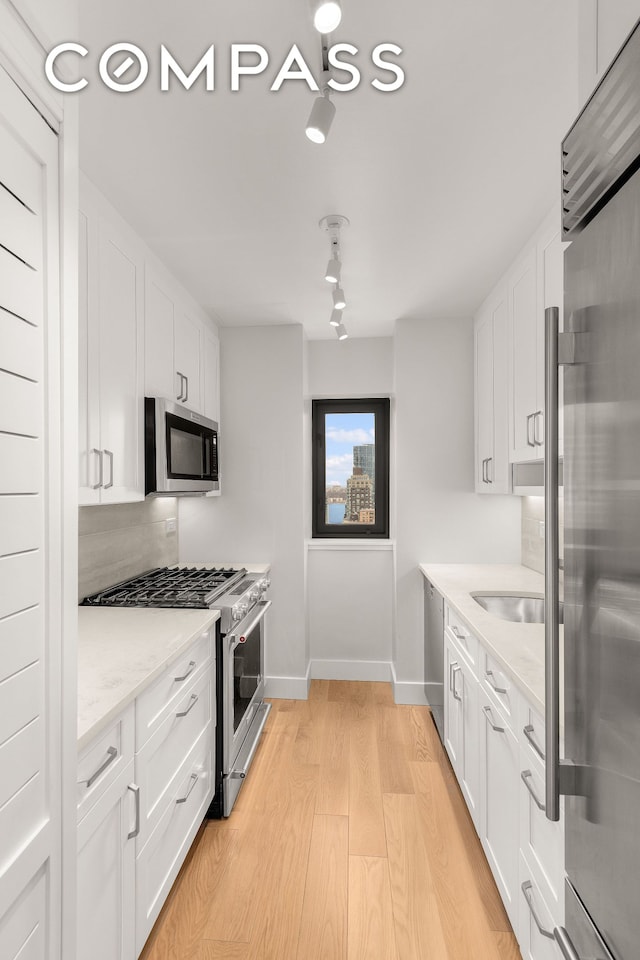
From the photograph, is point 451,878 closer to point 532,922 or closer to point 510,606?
point 532,922

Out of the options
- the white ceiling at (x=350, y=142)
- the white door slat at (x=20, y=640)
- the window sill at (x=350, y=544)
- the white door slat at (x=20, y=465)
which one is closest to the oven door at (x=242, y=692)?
the window sill at (x=350, y=544)

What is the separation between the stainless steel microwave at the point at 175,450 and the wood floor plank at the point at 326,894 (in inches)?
61.6

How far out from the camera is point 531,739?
1.26 meters

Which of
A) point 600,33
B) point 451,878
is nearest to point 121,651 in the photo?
point 451,878

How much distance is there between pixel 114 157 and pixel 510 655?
6.49 ft

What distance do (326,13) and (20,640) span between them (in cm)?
121

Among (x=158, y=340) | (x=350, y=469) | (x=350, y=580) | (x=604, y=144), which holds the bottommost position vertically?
(x=350, y=580)

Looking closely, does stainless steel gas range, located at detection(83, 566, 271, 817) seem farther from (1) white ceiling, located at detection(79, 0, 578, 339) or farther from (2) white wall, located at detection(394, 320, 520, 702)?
(1) white ceiling, located at detection(79, 0, 578, 339)

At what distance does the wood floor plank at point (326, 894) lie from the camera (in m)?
1.56

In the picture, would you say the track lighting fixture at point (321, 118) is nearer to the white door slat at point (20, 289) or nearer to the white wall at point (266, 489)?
the white door slat at point (20, 289)

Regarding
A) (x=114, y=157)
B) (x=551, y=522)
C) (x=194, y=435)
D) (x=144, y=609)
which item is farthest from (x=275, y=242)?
(x=551, y=522)

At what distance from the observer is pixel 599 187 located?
2.10 ft

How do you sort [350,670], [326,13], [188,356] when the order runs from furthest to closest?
[350,670], [188,356], [326,13]

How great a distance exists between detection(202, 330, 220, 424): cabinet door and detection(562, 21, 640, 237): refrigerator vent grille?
2.58m
